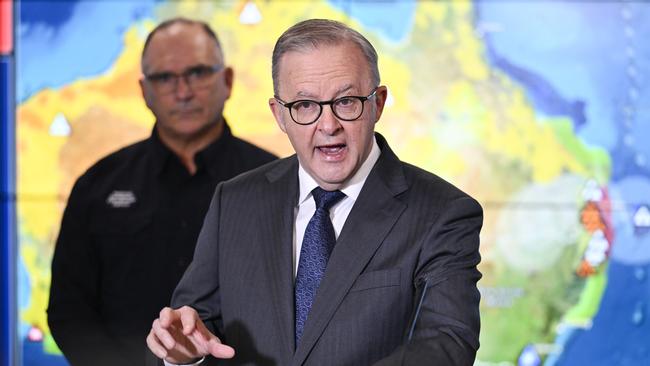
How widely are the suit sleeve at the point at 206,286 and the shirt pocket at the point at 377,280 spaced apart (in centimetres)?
35

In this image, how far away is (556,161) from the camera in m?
3.71

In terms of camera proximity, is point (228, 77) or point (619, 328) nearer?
point (228, 77)

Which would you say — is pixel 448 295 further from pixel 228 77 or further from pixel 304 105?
pixel 228 77

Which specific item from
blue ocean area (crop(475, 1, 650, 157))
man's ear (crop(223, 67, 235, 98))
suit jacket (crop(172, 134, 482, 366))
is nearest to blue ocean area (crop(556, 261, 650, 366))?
blue ocean area (crop(475, 1, 650, 157))

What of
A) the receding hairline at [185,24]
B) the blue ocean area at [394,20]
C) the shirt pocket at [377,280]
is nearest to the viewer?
the shirt pocket at [377,280]

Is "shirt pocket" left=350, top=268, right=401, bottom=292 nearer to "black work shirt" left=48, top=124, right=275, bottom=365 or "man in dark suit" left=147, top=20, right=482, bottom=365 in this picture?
"man in dark suit" left=147, top=20, right=482, bottom=365

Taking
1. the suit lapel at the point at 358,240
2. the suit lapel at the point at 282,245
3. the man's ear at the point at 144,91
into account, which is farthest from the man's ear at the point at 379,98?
the man's ear at the point at 144,91

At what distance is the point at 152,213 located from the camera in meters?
3.52

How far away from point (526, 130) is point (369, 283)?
213cm

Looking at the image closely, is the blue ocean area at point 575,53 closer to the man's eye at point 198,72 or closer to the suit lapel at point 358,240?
the man's eye at point 198,72

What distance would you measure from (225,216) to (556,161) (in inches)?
82.3

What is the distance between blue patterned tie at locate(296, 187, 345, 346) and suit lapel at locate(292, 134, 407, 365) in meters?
0.05

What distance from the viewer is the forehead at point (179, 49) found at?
138 inches

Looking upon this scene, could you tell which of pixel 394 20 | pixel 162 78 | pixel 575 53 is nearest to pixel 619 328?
pixel 575 53
